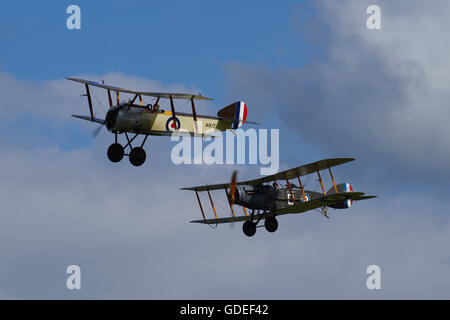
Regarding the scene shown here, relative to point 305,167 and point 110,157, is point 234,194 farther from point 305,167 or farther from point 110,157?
point 110,157

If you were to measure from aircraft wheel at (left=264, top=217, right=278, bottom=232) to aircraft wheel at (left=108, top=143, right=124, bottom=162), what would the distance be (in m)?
8.10

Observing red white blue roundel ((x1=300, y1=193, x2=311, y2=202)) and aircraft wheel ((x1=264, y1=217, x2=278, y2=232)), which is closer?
aircraft wheel ((x1=264, y1=217, x2=278, y2=232))

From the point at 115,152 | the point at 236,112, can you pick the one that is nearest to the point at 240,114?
the point at 236,112

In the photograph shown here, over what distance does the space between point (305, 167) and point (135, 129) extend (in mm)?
8575

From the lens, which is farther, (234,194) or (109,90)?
(234,194)

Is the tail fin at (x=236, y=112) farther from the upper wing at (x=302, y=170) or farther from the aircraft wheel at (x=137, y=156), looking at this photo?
the aircraft wheel at (x=137, y=156)

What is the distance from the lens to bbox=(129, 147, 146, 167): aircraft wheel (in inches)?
1220

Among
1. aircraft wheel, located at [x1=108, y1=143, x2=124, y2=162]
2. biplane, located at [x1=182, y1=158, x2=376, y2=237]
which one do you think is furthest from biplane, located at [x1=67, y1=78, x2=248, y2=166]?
biplane, located at [x1=182, y1=158, x2=376, y2=237]

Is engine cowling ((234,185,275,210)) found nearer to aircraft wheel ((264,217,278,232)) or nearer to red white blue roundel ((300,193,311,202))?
aircraft wheel ((264,217,278,232))

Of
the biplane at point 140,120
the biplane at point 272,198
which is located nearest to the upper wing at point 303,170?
the biplane at point 272,198
